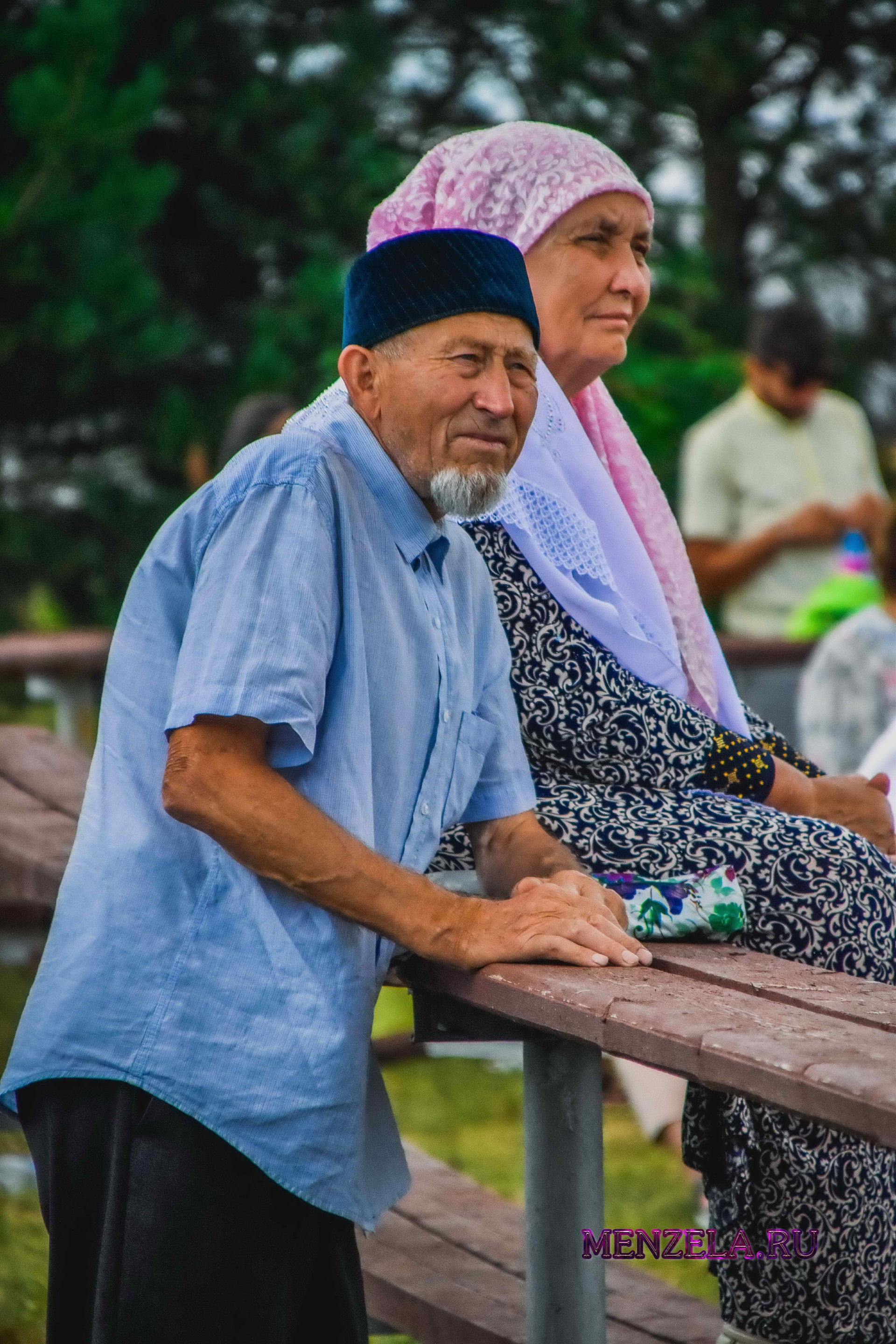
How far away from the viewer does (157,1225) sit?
206 cm

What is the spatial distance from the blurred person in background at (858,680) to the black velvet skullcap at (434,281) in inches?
110

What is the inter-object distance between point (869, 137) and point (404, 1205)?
25.8 ft

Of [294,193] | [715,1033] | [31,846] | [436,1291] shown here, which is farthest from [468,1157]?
[294,193]

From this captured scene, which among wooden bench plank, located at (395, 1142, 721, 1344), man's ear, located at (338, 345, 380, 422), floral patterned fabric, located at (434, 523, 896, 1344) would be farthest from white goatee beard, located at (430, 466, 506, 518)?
wooden bench plank, located at (395, 1142, 721, 1344)

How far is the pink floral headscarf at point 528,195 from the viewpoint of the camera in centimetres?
276

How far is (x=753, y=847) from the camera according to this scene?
247 centimetres

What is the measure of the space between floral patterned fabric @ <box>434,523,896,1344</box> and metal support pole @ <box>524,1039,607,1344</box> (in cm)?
17

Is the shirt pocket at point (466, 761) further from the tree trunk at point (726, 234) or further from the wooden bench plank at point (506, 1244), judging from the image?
the tree trunk at point (726, 234)

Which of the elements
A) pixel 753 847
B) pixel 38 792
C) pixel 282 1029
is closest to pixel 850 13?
pixel 38 792

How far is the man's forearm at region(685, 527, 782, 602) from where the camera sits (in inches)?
248

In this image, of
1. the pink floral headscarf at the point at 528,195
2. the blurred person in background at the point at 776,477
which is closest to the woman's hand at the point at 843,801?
the pink floral headscarf at the point at 528,195

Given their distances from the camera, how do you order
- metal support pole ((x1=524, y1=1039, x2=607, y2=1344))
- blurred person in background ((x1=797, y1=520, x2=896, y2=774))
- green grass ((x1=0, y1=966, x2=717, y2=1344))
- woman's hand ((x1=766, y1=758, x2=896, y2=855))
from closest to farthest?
metal support pole ((x1=524, y1=1039, x2=607, y2=1344))
woman's hand ((x1=766, y1=758, x2=896, y2=855))
green grass ((x1=0, y1=966, x2=717, y2=1344))
blurred person in background ((x1=797, y1=520, x2=896, y2=774))

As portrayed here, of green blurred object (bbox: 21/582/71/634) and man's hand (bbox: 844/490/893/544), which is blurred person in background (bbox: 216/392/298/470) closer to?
man's hand (bbox: 844/490/893/544)

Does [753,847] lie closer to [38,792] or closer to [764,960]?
[764,960]
